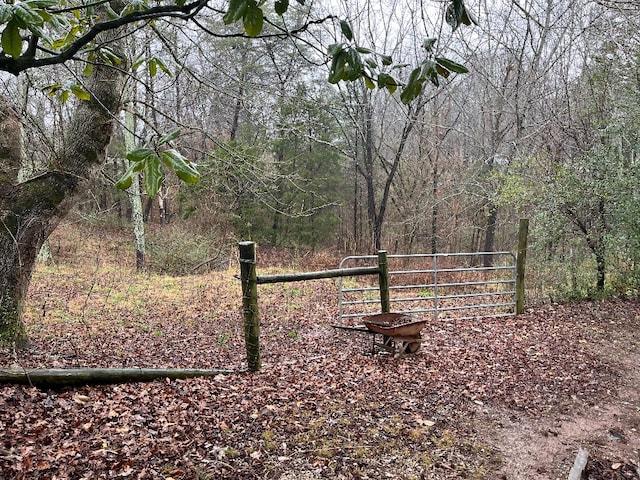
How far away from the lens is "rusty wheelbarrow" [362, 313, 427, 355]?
17.0 feet

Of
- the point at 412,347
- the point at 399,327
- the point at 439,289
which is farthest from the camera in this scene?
the point at 439,289

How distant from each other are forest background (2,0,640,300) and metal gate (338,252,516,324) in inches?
40.5

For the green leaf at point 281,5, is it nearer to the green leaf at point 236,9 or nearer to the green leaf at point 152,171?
the green leaf at point 236,9

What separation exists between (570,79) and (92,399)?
41.1 feet

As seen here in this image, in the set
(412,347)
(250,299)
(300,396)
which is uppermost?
(250,299)

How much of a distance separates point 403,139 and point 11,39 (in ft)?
41.2

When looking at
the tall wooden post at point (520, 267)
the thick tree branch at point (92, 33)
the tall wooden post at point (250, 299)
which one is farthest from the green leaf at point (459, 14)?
the tall wooden post at point (520, 267)

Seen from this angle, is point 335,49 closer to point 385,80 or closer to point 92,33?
point 385,80

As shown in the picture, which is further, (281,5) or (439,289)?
(439,289)

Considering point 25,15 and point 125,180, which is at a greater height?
point 25,15

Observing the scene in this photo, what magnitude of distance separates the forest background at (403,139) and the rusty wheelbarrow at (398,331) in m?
1.89

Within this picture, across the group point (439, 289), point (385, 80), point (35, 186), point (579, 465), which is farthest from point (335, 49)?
point (439, 289)

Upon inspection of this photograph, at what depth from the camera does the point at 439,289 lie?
38.2ft

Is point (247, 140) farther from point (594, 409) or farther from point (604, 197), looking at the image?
point (594, 409)
